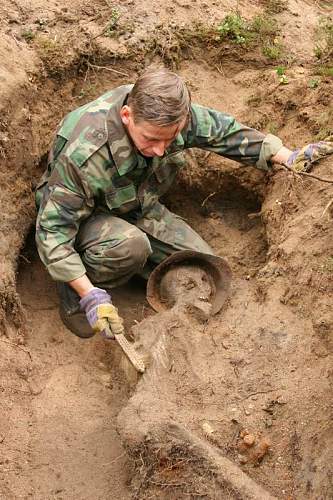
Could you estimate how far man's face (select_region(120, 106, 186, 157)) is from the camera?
363 centimetres

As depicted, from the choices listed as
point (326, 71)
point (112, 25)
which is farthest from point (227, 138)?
point (112, 25)

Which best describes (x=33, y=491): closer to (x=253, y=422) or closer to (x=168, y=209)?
(x=253, y=422)

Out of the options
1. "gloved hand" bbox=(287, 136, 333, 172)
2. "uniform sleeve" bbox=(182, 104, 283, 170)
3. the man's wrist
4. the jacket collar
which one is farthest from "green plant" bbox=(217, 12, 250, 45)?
the man's wrist

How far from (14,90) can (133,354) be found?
6.06 feet

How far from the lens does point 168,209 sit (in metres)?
5.07

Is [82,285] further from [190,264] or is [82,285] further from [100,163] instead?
[190,264]

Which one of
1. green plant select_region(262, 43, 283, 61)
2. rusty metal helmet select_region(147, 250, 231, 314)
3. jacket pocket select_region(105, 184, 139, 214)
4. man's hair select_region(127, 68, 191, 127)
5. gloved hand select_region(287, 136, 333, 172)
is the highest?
man's hair select_region(127, 68, 191, 127)

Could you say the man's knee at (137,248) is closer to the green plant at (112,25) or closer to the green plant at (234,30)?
the green plant at (112,25)

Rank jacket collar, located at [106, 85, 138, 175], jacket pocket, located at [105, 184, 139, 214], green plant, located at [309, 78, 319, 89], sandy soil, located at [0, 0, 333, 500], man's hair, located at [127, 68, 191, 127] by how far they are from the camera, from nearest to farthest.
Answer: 1. sandy soil, located at [0, 0, 333, 500]
2. man's hair, located at [127, 68, 191, 127]
3. jacket collar, located at [106, 85, 138, 175]
4. jacket pocket, located at [105, 184, 139, 214]
5. green plant, located at [309, 78, 319, 89]

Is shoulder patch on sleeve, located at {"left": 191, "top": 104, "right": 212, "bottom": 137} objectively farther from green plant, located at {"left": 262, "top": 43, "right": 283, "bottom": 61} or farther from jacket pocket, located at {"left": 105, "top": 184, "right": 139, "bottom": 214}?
green plant, located at {"left": 262, "top": 43, "right": 283, "bottom": 61}

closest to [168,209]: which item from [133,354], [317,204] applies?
[317,204]

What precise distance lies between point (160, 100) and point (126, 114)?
0.28 m

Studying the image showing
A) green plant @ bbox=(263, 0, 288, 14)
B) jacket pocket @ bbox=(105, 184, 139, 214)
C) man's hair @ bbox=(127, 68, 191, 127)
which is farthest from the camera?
green plant @ bbox=(263, 0, 288, 14)

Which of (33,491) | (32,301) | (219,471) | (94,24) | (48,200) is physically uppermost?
(94,24)
